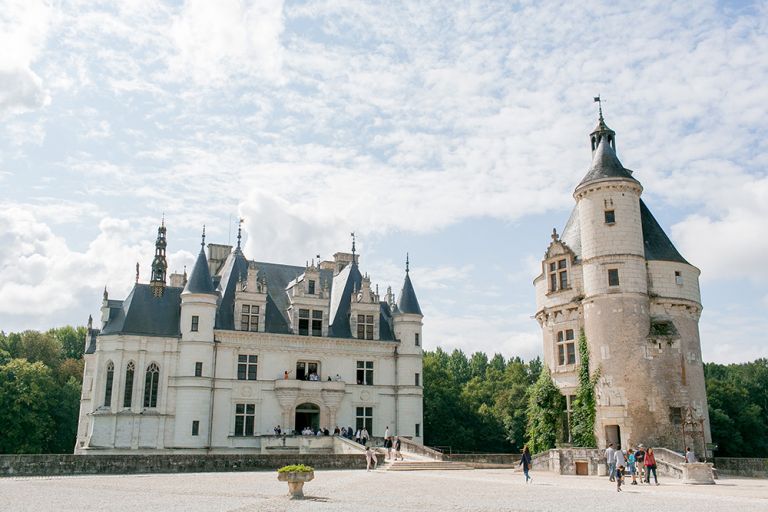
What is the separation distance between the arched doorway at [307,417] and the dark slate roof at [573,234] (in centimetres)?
1752

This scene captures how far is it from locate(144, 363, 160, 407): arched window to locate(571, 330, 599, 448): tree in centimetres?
2219

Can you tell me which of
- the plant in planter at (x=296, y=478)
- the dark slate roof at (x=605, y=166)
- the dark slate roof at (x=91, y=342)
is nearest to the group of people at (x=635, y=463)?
the plant in planter at (x=296, y=478)

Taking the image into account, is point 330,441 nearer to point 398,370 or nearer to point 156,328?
point 398,370

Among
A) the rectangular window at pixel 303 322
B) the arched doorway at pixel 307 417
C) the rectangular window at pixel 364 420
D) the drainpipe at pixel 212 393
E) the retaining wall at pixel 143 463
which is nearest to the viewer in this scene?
the retaining wall at pixel 143 463

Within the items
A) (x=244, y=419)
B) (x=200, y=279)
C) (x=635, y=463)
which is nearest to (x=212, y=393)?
(x=244, y=419)

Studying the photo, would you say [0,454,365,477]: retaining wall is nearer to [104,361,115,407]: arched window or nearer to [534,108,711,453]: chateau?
[534,108,711,453]: chateau

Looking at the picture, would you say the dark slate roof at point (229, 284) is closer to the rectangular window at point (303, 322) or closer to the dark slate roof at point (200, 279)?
the dark slate roof at point (200, 279)

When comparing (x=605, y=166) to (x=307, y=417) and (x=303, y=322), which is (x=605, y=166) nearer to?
(x=303, y=322)

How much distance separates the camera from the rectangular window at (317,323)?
1688 inches

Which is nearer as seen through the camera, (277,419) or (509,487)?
(509,487)

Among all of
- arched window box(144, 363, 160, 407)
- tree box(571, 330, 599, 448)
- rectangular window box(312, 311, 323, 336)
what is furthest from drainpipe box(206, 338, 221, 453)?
tree box(571, 330, 599, 448)

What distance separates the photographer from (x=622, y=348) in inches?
1214

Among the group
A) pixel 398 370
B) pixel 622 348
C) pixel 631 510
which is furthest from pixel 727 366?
pixel 631 510

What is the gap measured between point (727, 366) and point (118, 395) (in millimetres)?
66300
